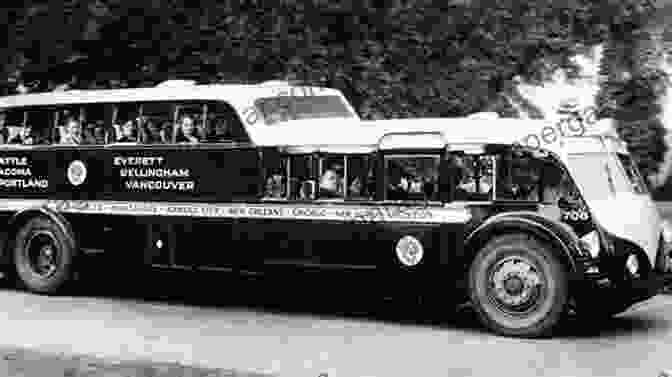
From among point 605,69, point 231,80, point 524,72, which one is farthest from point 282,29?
point 605,69

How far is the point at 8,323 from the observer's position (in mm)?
11648

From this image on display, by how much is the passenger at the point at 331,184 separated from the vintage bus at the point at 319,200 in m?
0.01

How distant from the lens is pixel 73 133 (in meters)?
14.0

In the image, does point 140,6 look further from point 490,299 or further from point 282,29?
point 490,299

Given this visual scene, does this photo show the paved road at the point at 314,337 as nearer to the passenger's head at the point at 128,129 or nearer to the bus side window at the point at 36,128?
the passenger's head at the point at 128,129

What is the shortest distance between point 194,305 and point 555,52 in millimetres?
7686

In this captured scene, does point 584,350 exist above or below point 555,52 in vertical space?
below

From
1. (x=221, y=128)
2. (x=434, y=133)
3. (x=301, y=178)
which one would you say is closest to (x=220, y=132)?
(x=221, y=128)

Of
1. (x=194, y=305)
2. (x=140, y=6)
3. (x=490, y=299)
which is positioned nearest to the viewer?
(x=490, y=299)

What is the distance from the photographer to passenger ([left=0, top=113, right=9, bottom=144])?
1459 centimetres

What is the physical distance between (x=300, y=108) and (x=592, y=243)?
379 centimetres

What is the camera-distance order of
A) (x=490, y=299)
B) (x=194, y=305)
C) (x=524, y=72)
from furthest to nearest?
(x=524, y=72), (x=194, y=305), (x=490, y=299)

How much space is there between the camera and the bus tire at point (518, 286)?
10.9 m

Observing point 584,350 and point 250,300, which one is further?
point 250,300
